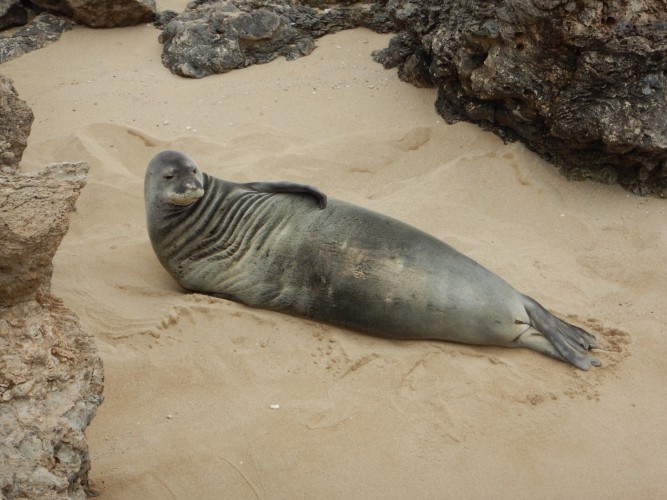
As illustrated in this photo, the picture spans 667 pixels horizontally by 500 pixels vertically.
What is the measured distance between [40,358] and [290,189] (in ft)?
7.64

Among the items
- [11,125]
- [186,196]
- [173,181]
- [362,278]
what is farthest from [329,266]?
[11,125]

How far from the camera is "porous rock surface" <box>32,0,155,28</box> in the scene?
26.9 feet

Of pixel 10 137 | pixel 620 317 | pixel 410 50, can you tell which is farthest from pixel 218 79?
pixel 620 317

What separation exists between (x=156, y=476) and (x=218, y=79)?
487 cm

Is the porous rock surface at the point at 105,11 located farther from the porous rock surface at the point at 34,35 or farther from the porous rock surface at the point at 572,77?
the porous rock surface at the point at 572,77

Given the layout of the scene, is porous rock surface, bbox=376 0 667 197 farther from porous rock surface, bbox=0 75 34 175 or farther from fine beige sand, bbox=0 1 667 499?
porous rock surface, bbox=0 75 34 175

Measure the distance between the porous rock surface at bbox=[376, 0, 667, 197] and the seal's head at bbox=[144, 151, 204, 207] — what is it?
2251 mm

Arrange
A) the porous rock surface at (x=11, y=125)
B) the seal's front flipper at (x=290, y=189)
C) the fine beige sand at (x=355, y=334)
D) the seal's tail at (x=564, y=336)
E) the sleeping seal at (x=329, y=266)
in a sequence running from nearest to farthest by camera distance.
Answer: the fine beige sand at (x=355, y=334), the seal's tail at (x=564, y=336), the sleeping seal at (x=329, y=266), the seal's front flipper at (x=290, y=189), the porous rock surface at (x=11, y=125)

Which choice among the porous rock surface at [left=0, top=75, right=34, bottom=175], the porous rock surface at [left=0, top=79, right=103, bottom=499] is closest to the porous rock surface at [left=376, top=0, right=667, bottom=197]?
the porous rock surface at [left=0, top=75, right=34, bottom=175]

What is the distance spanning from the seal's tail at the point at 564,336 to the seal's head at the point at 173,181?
2.12 metres

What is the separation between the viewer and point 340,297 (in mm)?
4543

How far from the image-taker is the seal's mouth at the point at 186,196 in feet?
16.3

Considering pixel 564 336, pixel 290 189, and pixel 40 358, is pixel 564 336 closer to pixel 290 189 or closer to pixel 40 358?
pixel 290 189

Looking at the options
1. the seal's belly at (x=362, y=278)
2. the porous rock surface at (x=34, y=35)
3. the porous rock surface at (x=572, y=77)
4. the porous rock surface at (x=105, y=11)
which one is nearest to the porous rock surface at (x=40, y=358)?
the seal's belly at (x=362, y=278)
